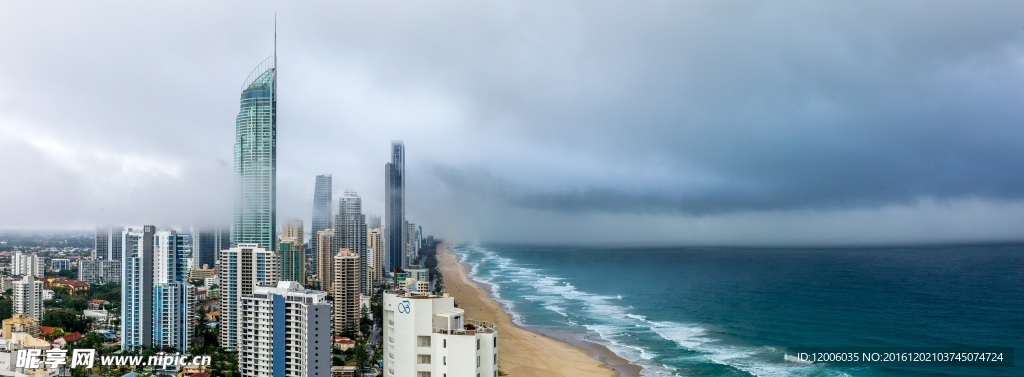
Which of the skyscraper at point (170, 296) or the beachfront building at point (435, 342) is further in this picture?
the skyscraper at point (170, 296)

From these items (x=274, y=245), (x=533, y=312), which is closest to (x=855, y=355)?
(x=533, y=312)

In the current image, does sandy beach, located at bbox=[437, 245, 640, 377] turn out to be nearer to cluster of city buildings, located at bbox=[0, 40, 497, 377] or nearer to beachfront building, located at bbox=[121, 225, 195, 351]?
cluster of city buildings, located at bbox=[0, 40, 497, 377]

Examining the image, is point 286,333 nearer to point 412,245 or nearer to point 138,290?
point 138,290

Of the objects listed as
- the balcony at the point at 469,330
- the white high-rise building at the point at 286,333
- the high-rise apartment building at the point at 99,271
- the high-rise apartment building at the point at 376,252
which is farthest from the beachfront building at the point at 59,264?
the balcony at the point at 469,330

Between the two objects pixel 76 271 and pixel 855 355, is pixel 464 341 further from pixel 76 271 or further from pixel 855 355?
pixel 76 271

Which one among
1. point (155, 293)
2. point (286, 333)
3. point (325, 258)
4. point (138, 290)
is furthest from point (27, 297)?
point (286, 333)

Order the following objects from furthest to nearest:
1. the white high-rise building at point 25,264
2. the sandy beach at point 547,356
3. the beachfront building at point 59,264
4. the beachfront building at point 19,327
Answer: the beachfront building at point 59,264, the white high-rise building at point 25,264, the beachfront building at point 19,327, the sandy beach at point 547,356

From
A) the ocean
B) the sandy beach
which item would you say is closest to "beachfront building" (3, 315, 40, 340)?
the sandy beach

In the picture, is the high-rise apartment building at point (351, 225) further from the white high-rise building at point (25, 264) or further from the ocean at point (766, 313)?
the white high-rise building at point (25, 264)
